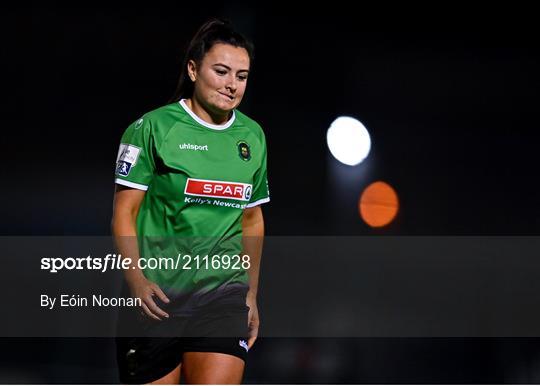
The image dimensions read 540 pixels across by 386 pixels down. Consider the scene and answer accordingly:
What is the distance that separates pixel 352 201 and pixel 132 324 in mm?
3458

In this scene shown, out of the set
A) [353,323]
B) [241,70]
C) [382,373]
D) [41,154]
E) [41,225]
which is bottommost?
[382,373]

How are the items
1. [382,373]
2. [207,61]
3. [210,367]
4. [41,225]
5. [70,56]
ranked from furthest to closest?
[382,373] < [41,225] < [70,56] < [207,61] < [210,367]

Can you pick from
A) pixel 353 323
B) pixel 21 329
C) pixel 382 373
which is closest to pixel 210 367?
pixel 21 329

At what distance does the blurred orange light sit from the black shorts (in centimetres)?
334

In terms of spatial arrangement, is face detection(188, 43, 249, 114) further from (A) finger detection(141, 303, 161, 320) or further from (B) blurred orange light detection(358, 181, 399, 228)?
(B) blurred orange light detection(358, 181, 399, 228)

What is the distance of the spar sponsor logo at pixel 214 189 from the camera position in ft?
11.4

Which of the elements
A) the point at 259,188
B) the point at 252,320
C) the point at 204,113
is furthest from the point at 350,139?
the point at 252,320

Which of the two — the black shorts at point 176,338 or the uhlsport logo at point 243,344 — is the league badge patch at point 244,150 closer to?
the black shorts at point 176,338

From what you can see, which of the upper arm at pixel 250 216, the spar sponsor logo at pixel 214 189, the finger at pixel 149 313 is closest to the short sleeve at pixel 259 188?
the upper arm at pixel 250 216

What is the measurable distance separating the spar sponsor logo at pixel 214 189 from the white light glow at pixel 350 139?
10.1ft

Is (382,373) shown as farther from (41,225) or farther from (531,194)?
(41,225)

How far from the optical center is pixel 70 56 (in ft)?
20.1

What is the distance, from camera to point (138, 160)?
351 centimetres

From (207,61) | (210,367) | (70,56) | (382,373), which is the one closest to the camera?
(210,367)
